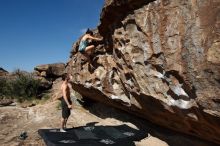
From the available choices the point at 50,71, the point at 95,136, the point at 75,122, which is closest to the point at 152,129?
the point at 95,136

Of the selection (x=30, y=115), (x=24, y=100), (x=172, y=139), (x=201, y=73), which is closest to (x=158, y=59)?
(x=201, y=73)

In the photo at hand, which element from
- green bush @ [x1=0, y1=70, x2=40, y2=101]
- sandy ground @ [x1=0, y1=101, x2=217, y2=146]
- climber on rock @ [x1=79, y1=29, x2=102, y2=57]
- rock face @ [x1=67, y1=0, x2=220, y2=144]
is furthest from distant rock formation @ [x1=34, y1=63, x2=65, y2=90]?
rock face @ [x1=67, y1=0, x2=220, y2=144]

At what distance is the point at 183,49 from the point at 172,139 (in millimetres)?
2991

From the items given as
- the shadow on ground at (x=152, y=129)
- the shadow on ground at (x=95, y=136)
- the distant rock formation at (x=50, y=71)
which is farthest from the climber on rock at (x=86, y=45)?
the distant rock formation at (x=50, y=71)

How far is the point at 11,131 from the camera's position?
11.2 m

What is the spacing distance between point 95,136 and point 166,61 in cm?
304

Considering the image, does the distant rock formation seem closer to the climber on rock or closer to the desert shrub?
the desert shrub

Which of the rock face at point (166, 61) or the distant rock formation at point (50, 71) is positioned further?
the distant rock formation at point (50, 71)

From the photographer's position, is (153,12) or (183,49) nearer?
(183,49)

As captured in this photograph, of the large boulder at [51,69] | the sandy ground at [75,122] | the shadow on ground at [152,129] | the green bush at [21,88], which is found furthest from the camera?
the large boulder at [51,69]

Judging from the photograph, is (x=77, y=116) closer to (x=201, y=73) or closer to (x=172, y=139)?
(x=172, y=139)

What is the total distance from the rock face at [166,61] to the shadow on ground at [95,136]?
0.65 metres

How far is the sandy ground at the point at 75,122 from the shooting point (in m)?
8.34

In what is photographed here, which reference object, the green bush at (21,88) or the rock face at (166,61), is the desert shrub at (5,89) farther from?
the rock face at (166,61)
